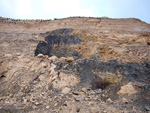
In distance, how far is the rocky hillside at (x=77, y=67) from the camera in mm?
6570

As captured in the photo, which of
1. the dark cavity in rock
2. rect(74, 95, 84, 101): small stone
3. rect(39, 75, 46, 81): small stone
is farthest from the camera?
the dark cavity in rock

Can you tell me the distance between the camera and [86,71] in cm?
835

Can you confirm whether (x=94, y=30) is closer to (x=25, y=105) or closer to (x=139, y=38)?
(x=139, y=38)

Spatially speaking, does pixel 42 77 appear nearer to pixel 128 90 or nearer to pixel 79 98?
pixel 79 98

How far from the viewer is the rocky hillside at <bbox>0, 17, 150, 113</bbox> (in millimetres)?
6570

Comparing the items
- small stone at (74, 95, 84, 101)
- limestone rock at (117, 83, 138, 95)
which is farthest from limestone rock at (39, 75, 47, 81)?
limestone rock at (117, 83, 138, 95)

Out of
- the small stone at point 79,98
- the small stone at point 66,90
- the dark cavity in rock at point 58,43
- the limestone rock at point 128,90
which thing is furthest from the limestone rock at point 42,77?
the limestone rock at point 128,90

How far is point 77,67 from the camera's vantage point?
862 centimetres

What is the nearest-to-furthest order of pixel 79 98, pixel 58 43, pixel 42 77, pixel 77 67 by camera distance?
pixel 79 98, pixel 42 77, pixel 77 67, pixel 58 43

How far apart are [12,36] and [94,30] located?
25.1ft

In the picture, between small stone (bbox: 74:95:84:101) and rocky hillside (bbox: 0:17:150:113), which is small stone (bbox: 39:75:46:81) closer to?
rocky hillside (bbox: 0:17:150:113)

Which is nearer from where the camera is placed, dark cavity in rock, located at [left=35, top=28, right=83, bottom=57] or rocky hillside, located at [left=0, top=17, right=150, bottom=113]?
rocky hillside, located at [left=0, top=17, right=150, bottom=113]

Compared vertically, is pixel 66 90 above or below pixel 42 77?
below

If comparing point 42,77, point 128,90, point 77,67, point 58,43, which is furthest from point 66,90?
point 58,43
